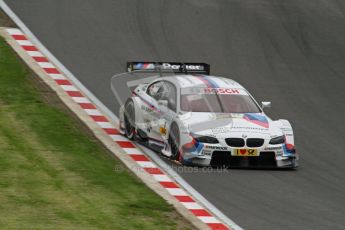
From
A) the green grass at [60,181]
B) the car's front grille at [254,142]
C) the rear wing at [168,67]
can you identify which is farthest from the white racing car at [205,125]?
the green grass at [60,181]

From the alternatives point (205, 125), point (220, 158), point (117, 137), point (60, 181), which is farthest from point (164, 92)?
point (60, 181)

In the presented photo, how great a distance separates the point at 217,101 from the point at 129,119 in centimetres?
191

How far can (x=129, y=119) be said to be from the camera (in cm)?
1878

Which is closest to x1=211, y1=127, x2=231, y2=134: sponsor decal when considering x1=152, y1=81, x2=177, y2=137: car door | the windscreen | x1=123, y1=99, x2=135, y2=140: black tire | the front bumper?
the front bumper

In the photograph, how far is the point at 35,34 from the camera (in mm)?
24734

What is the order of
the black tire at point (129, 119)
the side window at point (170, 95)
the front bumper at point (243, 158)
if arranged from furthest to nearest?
1. the black tire at point (129, 119)
2. the side window at point (170, 95)
3. the front bumper at point (243, 158)

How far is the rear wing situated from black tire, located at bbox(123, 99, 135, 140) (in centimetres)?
89

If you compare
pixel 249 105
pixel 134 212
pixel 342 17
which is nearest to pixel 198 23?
pixel 342 17

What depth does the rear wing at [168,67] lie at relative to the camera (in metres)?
19.7

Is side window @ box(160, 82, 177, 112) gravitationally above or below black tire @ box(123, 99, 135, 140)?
above

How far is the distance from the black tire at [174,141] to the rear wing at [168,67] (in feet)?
8.85

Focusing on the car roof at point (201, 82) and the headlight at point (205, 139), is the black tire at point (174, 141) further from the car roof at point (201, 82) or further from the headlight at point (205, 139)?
the car roof at point (201, 82)

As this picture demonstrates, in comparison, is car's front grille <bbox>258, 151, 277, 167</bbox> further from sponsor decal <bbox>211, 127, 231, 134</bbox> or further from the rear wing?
the rear wing

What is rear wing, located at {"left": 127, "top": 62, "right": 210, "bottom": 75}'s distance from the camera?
1969 cm
